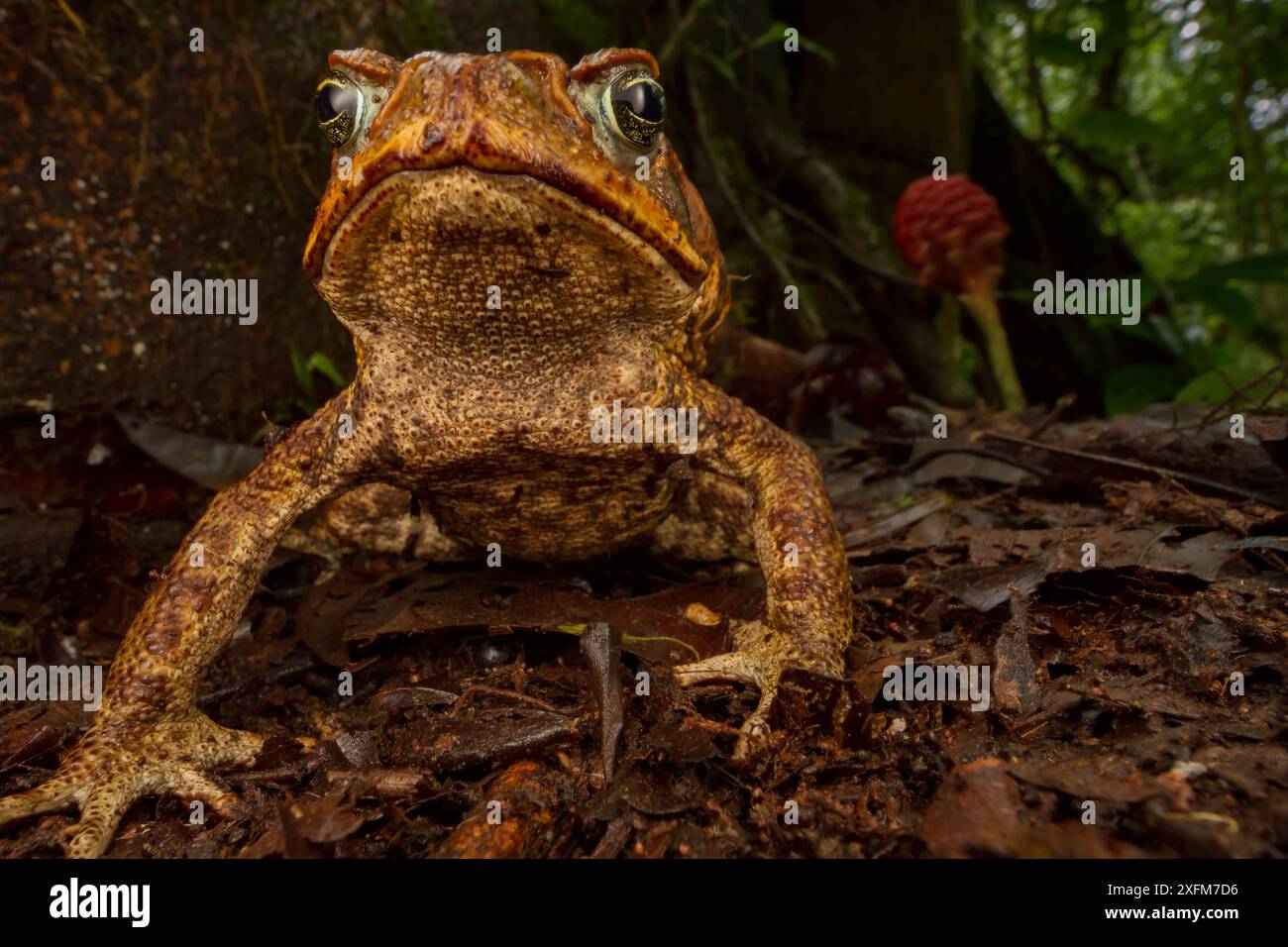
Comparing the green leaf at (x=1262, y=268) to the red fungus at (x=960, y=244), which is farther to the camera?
the green leaf at (x=1262, y=268)

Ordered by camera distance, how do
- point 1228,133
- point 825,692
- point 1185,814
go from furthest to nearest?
point 1228,133 < point 825,692 < point 1185,814

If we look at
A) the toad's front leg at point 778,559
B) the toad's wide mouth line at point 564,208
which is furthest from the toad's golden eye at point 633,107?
the toad's front leg at point 778,559

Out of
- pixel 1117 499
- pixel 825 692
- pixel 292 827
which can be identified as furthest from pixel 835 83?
pixel 292 827

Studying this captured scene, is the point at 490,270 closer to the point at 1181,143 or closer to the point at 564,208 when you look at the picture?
the point at 564,208

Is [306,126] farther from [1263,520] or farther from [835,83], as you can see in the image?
[835,83]

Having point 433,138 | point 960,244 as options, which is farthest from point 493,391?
point 960,244

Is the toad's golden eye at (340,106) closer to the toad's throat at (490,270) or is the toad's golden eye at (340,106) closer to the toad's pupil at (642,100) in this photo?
the toad's throat at (490,270)
